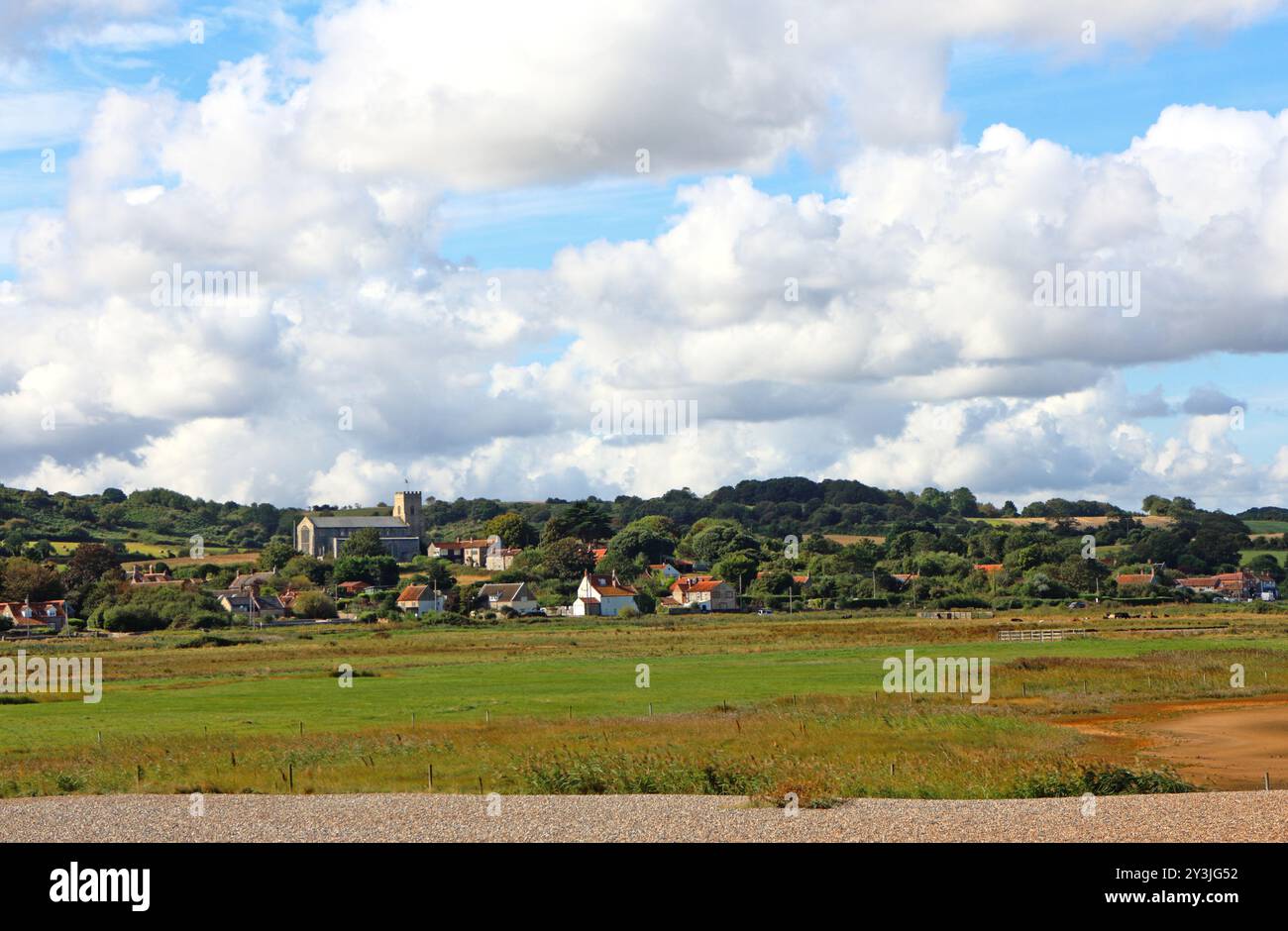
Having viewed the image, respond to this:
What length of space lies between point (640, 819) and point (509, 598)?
144 m

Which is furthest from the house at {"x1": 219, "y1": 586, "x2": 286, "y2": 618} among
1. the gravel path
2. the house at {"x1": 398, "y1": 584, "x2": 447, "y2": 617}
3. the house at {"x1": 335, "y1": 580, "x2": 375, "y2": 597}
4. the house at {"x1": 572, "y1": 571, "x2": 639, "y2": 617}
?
the gravel path

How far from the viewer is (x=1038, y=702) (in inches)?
2016

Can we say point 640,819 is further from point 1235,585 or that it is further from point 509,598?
point 1235,585

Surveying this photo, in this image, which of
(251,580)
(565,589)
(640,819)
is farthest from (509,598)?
(640,819)

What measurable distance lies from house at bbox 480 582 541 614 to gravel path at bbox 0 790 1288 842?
137731mm

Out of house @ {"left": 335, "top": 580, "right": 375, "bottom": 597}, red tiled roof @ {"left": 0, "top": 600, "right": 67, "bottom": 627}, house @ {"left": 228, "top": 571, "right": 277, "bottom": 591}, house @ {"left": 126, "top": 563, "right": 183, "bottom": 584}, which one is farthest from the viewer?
house @ {"left": 335, "top": 580, "right": 375, "bottom": 597}

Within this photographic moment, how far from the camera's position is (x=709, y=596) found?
164 m

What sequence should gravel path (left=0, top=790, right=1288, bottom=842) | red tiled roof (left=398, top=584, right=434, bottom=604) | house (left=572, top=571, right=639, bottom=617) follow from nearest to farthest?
gravel path (left=0, top=790, right=1288, bottom=842) < house (left=572, top=571, right=639, bottom=617) < red tiled roof (left=398, top=584, right=434, bottom=604)

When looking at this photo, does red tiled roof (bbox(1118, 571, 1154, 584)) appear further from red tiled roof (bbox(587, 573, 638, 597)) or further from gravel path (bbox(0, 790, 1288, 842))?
gravel path (bbox(0, 790, 1288, 842))

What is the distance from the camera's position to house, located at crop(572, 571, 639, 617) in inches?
6319
